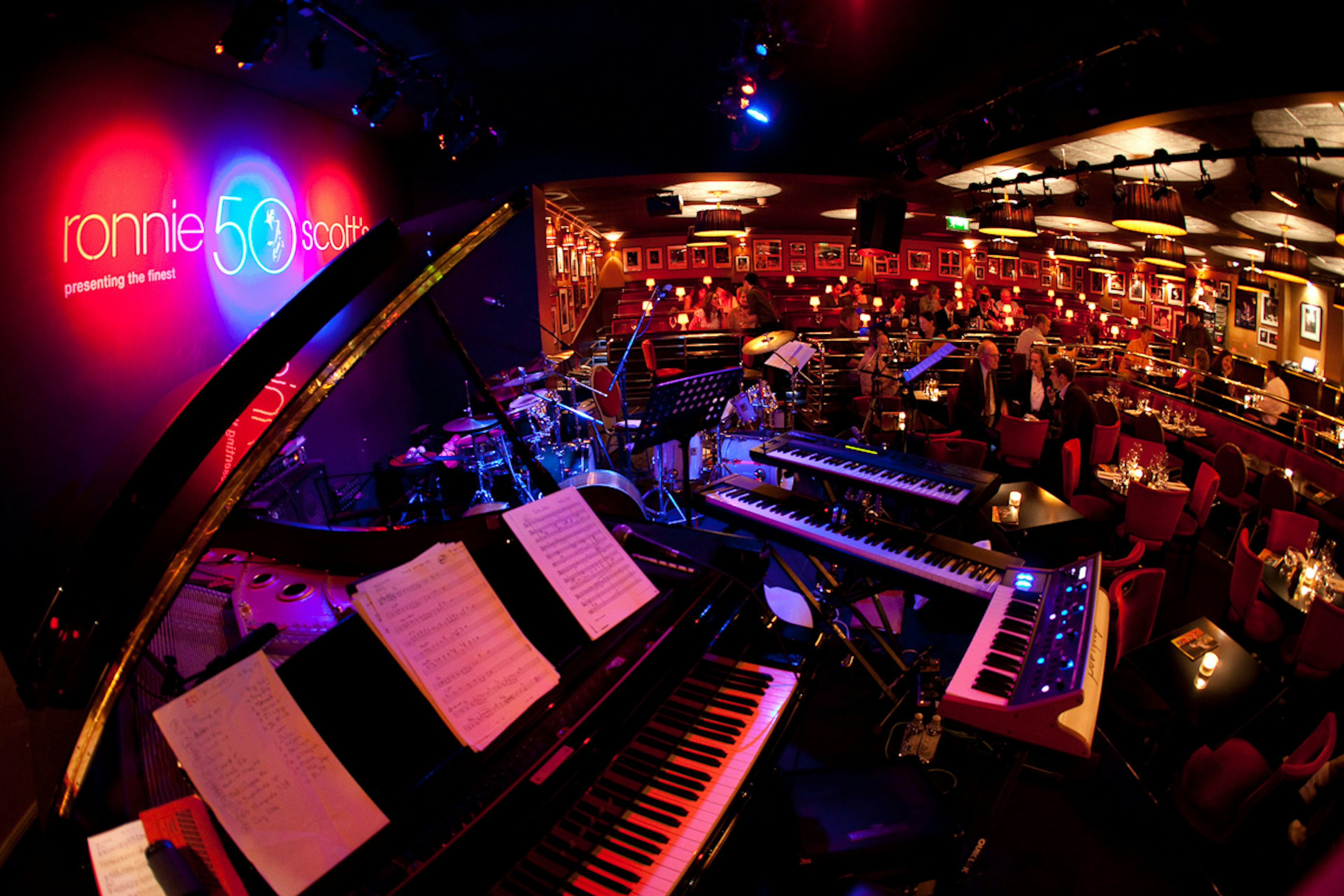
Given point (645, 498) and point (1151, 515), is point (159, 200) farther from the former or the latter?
point (1151, 515)

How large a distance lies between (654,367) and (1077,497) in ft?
21.4

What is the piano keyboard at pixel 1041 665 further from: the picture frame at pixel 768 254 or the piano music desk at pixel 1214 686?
the picture frame at pixel 768 254

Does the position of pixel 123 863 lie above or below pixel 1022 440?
above

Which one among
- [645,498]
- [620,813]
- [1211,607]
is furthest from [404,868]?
[1211,607]

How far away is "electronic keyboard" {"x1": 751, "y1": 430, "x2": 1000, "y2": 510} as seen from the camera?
367 cm

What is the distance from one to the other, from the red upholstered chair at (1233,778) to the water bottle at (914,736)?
1010 mm

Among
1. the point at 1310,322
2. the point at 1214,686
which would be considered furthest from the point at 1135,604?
the point at 1310,322

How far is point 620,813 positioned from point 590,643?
0.43 metres

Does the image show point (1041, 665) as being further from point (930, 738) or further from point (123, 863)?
point (123, 863)

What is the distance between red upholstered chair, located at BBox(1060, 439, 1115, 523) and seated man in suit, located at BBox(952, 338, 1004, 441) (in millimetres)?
1004

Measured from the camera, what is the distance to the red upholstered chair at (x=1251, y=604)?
3.77 metres

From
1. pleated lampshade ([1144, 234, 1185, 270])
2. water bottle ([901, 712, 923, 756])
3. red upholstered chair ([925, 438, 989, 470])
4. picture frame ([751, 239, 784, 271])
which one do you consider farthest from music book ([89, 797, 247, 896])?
picture frame ([751, 239, 784, 271])

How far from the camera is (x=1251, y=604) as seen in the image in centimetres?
380

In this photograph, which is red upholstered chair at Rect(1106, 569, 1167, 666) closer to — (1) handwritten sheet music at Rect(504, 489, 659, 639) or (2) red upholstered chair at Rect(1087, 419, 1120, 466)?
(1) handwritten sheet music at Rect(504, 489, 659, 639)
